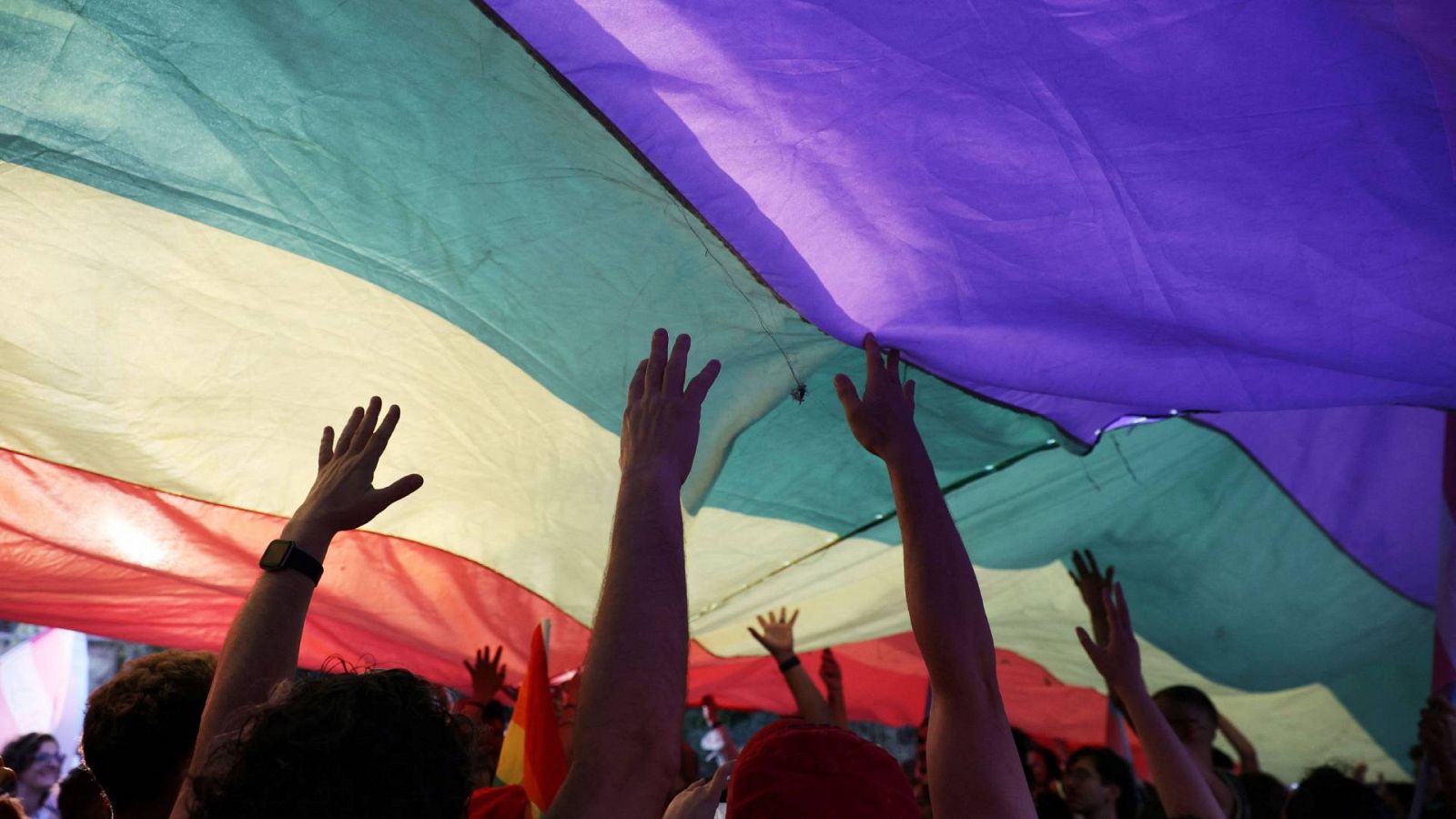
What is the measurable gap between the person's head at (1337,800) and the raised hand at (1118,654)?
0.69m

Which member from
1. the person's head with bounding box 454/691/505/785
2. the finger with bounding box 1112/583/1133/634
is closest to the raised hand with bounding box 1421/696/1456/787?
the finger with bounding box 1112/583/1133/634

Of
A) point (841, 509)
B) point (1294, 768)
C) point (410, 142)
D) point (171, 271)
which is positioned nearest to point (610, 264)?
point (410, 142)

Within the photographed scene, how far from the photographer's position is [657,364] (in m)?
1.68

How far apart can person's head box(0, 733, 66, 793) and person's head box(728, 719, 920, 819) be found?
4.21 m

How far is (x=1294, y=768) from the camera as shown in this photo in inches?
212

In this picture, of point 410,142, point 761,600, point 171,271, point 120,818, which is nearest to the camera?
point 120,818

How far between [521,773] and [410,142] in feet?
5.18

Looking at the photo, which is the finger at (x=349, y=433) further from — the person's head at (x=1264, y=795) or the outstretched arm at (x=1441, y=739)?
the person's head at (x=1264, y=795)

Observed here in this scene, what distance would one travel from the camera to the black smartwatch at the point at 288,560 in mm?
1570

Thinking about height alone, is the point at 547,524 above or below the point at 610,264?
below

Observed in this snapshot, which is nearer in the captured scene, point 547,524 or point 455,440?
point 455,440

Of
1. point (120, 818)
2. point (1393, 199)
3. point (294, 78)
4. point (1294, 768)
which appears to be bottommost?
point (120, 818)

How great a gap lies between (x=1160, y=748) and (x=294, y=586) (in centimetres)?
175

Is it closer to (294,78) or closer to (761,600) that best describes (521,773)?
(761,600)
